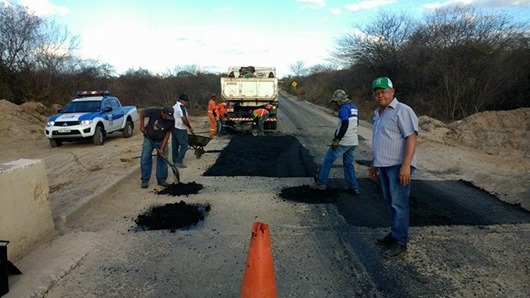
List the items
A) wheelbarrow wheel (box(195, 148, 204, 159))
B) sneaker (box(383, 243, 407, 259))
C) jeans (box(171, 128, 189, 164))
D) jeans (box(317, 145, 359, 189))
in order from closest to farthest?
sneaker (box(383, 243, 407, 259)) → jeans (box(317, 145, 359, 189)) → jeans (box(171, 128, 189, 164)) → wheelbarrow wheel (box(195, 148, 204, 159))

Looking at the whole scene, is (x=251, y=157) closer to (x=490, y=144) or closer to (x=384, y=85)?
(x=384, y=85)

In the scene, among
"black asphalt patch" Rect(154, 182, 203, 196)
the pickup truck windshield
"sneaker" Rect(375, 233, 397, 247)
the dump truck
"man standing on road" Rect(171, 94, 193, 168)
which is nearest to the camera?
"sneaker" Rect(375, 233, 397, 247)

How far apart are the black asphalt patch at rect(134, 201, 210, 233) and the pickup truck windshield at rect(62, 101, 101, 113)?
979cm

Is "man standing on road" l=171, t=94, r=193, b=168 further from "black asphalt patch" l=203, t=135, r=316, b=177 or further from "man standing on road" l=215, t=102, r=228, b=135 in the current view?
"man standing on road" l=215, t=102, r=228, b=135

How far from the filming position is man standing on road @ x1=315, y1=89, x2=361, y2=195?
254 inches

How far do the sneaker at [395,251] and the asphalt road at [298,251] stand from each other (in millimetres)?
74

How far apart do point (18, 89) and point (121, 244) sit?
2247 cm

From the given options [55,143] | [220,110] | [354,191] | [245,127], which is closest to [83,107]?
[55,143]

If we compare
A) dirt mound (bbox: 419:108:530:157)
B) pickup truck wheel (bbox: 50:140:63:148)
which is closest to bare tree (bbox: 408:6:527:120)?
dirt mound (bbox: 419:108:530:157)

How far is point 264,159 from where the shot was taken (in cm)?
1039

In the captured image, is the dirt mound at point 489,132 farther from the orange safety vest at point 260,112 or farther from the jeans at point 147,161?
the jeans at point 147,161

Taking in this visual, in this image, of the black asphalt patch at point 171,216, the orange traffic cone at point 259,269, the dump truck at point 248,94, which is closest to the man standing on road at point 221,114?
the dump truck at point 248,94

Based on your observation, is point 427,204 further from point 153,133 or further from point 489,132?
point 489,132

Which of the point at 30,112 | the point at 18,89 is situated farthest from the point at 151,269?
the point at 18,89
